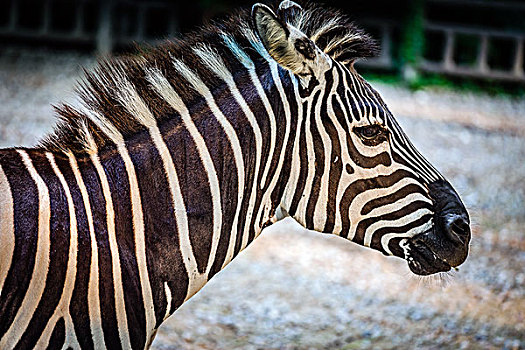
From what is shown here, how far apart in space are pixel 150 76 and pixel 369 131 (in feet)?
2.81

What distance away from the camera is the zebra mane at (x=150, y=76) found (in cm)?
222

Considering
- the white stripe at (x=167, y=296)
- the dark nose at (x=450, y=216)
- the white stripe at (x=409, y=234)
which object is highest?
the dark nose at (x=450, y=216)

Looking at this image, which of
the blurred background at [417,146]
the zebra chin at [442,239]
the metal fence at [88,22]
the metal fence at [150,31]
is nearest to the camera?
the zebra chin at [442,239]

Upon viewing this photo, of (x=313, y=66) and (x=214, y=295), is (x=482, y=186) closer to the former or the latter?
(x=214, y=295)

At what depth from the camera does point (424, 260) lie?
2.48m

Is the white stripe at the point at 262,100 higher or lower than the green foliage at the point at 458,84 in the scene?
lower

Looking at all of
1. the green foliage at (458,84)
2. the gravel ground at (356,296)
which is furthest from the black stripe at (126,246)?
the green foliage at (458,84)

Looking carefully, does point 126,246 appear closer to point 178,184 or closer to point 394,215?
point 178,184

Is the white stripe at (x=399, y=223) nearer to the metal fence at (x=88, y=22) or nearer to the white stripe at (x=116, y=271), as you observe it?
the white stripe at (x=116, y=271)

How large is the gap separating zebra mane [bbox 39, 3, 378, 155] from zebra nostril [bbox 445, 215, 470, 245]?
80 cm

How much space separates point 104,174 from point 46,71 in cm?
1371

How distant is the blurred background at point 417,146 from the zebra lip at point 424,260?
A: 1.06ft

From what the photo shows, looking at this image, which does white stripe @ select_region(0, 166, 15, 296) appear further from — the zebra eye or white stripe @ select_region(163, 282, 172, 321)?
the zebra eye

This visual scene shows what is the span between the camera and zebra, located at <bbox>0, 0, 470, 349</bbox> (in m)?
2.03
